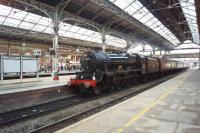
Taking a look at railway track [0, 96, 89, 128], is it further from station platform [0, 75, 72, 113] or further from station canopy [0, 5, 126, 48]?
station canopy [0, 5, 126, 48]

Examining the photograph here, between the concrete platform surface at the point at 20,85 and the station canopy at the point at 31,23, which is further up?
the station canopy at the point at 31,23

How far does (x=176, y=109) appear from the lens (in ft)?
24.6

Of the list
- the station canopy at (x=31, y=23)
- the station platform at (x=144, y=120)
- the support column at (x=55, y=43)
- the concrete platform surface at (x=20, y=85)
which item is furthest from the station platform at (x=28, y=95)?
the station canopy at (x=31, y=23)

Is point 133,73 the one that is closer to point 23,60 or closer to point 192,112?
point 23,60

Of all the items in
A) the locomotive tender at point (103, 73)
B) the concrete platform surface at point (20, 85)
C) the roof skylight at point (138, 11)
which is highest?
the roof skylight at point (138, 11)

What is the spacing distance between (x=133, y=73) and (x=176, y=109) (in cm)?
934

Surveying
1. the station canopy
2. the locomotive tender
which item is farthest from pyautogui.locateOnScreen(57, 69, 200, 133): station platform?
the station canopy

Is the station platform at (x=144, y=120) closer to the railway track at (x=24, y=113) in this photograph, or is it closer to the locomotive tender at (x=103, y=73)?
the railway track at (x=24, y=113)

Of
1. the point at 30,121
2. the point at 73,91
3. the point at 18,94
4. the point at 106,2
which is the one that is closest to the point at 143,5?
the point at 106,2

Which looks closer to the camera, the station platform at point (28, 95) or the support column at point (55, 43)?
the station platform at point (28, 95)

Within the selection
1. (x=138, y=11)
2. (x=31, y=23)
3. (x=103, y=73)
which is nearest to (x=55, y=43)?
(x=103, y=73)

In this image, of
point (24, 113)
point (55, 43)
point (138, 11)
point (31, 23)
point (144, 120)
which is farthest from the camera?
point (31, 23)

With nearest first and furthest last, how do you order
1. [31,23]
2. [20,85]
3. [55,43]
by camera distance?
[20,85] < [55,43] < [31,23]

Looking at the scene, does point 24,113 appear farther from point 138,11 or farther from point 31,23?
point 31,23
